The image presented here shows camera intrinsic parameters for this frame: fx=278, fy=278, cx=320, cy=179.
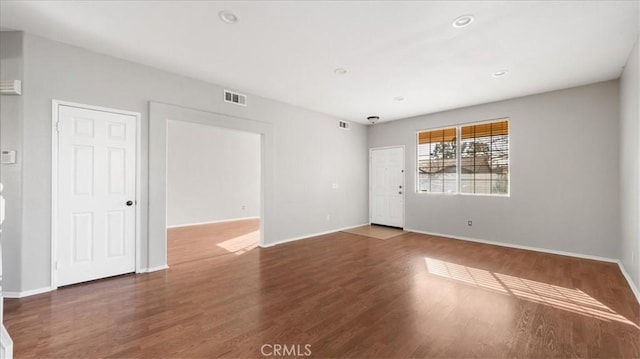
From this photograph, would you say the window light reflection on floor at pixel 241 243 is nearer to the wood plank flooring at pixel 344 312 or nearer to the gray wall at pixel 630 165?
the wood plank flooring at pixel 344 312

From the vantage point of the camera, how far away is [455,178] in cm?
614

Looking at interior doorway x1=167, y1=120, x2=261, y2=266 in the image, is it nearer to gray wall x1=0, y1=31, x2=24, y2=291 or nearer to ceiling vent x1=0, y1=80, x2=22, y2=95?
gray wall x1=0, y1=31, x2=24, y2=291

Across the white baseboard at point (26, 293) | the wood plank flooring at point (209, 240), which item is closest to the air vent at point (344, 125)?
the wood plank flooring at point (209, 240)

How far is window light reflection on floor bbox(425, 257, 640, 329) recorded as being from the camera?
276cm

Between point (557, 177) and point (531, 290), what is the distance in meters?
2.65

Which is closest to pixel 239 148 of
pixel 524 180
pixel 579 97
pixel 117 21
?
pixel 117 21

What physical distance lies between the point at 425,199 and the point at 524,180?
1.97 m

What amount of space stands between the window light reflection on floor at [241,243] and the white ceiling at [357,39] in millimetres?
2887

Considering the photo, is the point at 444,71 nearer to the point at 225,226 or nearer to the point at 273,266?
the point at 273,266

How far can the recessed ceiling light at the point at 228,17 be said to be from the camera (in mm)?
2668

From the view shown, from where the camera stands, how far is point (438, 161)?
6.41 metres

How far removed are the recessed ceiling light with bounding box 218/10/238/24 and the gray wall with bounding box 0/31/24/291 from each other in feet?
7.72

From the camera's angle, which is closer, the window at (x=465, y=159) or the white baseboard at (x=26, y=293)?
the white baseboard at (x=26, y=293)

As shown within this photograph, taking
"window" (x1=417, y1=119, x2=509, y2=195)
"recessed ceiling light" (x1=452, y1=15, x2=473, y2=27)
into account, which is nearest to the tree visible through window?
"window" (x1=417, y1=119, x2=509, y2=195)
